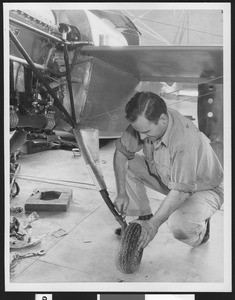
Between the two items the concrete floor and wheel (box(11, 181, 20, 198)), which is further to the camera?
wheel (box(11, 181, 20, 198))

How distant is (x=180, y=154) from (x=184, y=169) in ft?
0.13

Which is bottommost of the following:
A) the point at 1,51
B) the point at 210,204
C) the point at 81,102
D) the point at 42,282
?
the point at 42,282

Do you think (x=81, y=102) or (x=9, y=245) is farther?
(x=81, y=102)

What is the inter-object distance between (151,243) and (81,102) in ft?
1.54

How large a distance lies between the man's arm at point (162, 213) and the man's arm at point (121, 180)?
14 cm

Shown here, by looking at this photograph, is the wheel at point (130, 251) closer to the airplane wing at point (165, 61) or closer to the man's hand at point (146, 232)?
the man's hand at point (146, 232)

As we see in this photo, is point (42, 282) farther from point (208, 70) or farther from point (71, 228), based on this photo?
point (208, 70)

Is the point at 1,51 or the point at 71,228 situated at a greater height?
the point at 1,51

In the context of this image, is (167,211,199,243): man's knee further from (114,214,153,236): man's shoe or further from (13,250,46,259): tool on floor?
(13,250,46,259): tool on floor

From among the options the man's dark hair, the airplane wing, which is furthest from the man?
the airplane wing

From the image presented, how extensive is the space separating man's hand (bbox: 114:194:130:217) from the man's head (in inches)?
8.7

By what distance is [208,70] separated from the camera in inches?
37.0

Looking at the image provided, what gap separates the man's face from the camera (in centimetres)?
82

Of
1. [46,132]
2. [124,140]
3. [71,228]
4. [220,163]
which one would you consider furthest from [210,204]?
[46,132]
